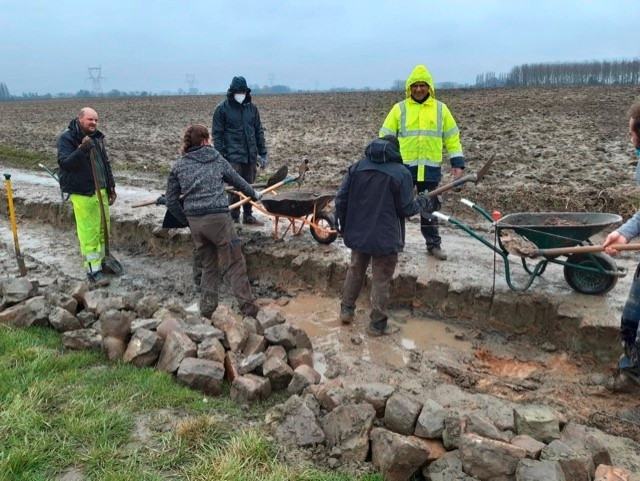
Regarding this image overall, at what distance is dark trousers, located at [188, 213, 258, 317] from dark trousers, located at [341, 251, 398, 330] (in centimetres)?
108

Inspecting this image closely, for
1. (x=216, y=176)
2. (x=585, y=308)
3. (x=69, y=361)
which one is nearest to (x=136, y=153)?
(x=216, y=176)

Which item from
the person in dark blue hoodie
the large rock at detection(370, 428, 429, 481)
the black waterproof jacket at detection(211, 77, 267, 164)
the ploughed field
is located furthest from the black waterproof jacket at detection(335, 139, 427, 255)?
the ploughed field

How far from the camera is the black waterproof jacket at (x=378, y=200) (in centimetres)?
460

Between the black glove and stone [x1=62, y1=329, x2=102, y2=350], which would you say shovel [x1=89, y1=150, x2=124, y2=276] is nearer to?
the black glove

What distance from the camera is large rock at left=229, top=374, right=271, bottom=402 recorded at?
12.1 ft

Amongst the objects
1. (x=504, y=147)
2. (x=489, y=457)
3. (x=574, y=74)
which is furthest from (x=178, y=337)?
(x=574, y=74)

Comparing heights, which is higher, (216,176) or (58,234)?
(216,176)

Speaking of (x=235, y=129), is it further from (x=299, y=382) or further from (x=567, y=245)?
(x=567, y=245)

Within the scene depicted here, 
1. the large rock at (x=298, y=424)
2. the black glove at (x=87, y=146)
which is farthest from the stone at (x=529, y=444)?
the black glove at (x=87, y=146)

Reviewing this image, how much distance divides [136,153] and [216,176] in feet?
38.6

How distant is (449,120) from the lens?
5.67 m

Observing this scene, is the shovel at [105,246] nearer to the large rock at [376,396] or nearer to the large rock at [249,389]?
the large rock at [249,389]

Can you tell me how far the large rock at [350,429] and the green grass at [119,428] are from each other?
6.9 inches

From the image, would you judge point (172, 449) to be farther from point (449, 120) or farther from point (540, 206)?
point (540, 206)
